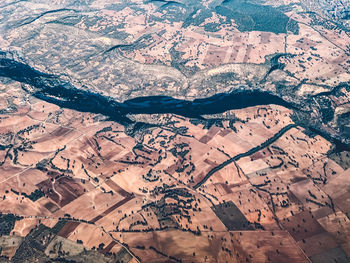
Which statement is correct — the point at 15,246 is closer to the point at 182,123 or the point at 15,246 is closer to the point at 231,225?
the point at 231,225

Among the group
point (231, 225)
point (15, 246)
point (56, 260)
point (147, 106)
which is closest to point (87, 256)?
point (56, 260)

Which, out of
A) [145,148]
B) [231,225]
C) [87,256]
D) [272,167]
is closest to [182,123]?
[145,148]

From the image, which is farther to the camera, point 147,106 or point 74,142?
point 147,106

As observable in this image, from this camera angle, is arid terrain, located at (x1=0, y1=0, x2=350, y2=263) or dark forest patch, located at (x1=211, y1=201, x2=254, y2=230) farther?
dark forest patch, located at (x1=211, y1=201, x2=254, y2=230)

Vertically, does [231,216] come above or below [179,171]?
above

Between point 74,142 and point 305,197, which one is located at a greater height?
point 305,197

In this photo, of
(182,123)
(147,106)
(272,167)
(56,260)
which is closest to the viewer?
(56,260)

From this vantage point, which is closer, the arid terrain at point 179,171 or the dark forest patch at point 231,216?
the arid terrain at point 179,171

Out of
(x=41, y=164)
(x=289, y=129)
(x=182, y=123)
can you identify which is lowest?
(x=41, y=164)

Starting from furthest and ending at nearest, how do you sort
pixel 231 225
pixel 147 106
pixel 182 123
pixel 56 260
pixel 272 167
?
pixel 147 106
pixel 182 123
pixel 272 167
pixel 231 225
pixel 56 260

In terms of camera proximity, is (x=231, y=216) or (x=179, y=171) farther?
(x=179, y=171)
